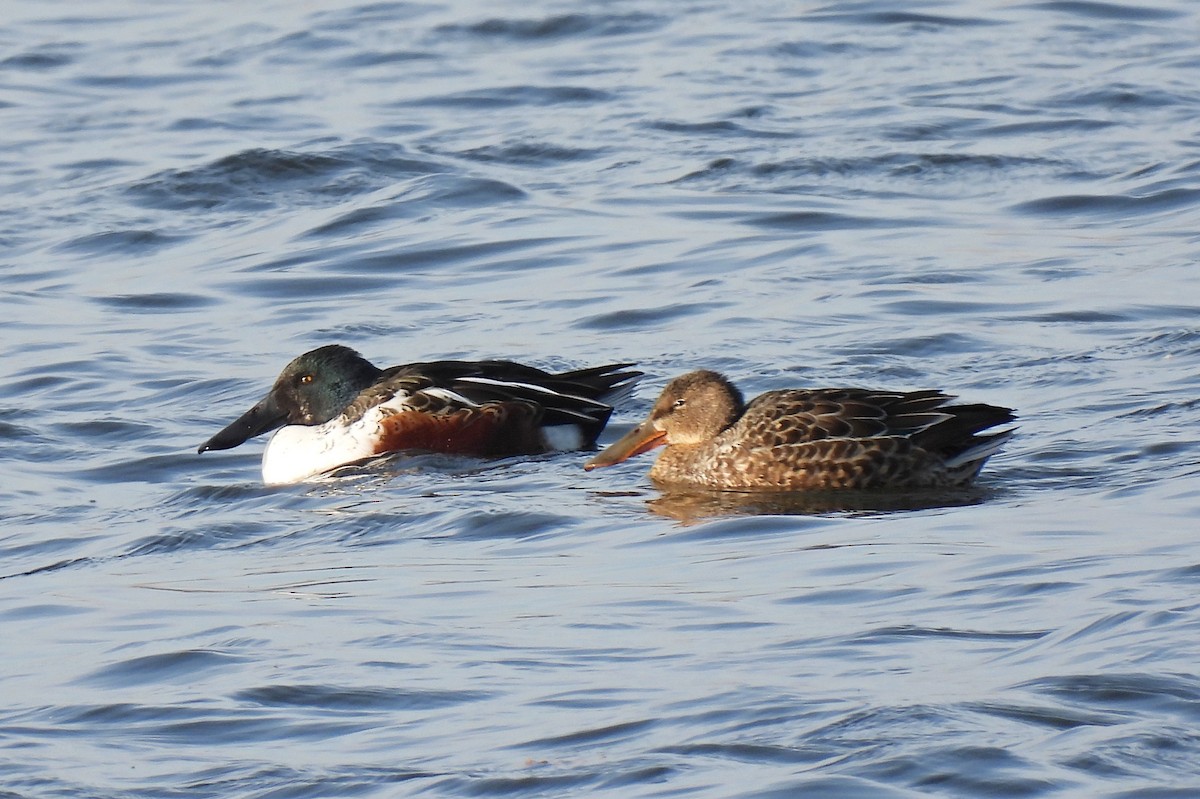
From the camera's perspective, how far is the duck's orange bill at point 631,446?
9367mm

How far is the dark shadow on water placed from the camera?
8320 mm

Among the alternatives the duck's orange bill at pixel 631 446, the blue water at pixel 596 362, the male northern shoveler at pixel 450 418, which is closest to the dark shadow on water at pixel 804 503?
the blue water at pixel 596 362

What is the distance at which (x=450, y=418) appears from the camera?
9.66m

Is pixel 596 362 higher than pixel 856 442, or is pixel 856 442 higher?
pixel 856 442

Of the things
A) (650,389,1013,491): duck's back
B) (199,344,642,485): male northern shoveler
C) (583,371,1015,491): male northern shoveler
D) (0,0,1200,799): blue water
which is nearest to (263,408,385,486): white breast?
(199,344,642,485): male northern shoveler

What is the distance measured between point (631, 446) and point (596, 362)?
1690 mm

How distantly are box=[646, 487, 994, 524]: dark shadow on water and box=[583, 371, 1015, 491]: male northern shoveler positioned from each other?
6cm

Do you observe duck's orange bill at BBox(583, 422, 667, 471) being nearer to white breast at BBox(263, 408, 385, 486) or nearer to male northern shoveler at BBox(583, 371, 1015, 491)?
male northern shoveler at BBox(583, 371, 1015, 491)

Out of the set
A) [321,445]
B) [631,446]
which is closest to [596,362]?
[631,446]

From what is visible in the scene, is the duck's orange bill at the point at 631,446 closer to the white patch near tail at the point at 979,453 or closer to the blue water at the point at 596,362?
the blue water at the point at 596,362

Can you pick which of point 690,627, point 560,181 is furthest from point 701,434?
point 560,181

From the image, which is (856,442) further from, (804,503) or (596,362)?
(596,362)

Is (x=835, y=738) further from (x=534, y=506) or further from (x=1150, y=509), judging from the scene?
(x=534, y=506)

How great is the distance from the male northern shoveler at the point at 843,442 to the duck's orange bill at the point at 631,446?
28 centimetres
